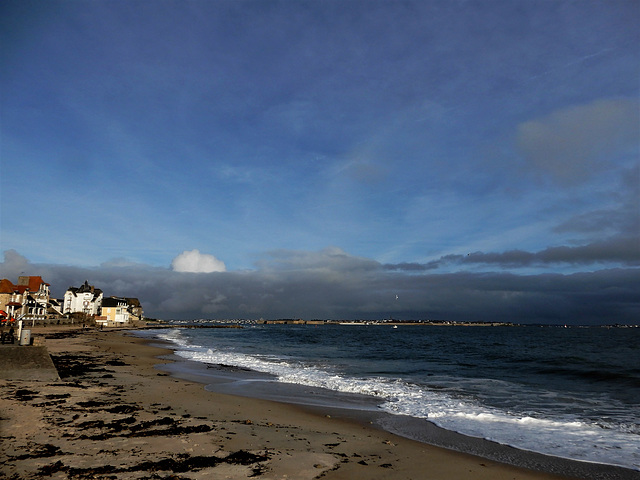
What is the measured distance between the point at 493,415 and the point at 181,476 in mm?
12682

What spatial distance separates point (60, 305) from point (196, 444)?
13602 centimetres

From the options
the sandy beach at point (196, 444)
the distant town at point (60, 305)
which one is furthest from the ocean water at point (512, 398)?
the distant town at point (60, 305)

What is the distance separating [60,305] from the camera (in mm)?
120125

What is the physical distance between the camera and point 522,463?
32.4 ft

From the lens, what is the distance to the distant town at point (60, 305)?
3228 inches

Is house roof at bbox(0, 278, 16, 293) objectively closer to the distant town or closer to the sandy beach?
the distant town

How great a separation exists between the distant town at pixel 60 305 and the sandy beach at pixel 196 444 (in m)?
70.0

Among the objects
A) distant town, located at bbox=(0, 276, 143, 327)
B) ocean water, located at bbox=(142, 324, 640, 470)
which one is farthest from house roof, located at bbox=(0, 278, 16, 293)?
ocean water, located at bbox=(142, 324, 640, 470)

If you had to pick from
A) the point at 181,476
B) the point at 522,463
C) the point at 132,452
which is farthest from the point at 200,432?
→ the point at 522,463

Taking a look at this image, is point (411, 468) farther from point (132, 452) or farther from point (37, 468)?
point (37, 468)

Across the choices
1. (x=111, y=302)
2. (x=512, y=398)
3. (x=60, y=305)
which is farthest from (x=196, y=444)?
(x=60, y=305)

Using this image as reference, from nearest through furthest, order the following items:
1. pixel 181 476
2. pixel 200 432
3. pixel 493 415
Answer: pixel 181 476
pixel 200 432
pixel 493 415

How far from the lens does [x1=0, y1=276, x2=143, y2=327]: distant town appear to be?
82000 millimetres

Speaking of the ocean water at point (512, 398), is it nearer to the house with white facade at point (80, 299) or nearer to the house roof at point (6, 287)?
the house roof at point (6, 287)
